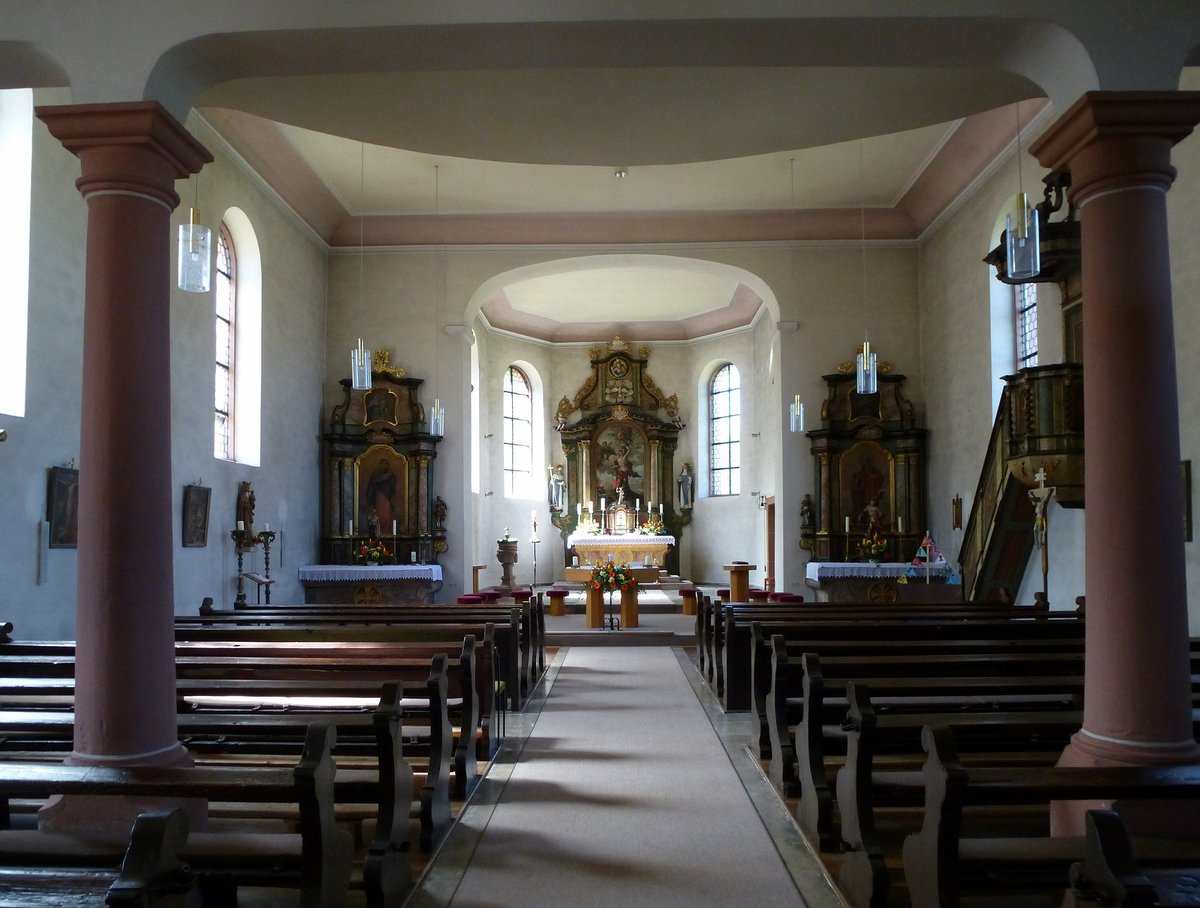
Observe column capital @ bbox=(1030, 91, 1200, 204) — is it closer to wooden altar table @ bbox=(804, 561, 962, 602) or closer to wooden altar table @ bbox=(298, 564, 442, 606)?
wooden altar table @ bbox=(804, 561, 962, 602)

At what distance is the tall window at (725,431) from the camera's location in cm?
2297

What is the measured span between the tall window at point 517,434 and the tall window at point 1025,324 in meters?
12.6

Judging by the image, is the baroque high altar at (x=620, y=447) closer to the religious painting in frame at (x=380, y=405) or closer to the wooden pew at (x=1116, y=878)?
the religious painting in frame at (x=380, y=405)

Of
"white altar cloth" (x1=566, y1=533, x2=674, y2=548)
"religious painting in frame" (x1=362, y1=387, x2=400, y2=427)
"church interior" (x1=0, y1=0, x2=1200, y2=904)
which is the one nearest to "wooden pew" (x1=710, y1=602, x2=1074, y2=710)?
"church interior" (x1=0, y1=0, x2=1200, y2=904)

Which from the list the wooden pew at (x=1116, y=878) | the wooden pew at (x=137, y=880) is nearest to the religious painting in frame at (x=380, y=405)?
the wooden pew at (x=137, y=880)

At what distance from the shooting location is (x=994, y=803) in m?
3.21

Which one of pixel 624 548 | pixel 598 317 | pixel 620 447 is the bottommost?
pixel 624 548

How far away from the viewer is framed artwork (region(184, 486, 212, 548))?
1142 centimetres

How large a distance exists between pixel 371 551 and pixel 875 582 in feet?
25.1

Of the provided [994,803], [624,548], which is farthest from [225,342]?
[994,803]

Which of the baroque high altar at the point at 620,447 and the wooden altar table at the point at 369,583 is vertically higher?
the baroque high altar at the point at 620,447

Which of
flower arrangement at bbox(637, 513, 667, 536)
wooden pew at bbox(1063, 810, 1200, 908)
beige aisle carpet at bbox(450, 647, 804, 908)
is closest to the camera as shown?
wooden pew at bbox(1063, 810, 1200, 908)

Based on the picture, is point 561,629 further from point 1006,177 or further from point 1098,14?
point 1098,14

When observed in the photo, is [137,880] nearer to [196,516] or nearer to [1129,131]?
[1129,131]
